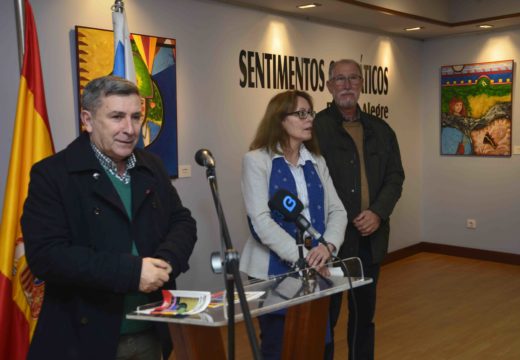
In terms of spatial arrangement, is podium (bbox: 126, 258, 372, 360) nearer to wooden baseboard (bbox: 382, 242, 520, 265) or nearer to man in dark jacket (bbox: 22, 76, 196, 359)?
man in dark jacket (bbox: 22, 76, 196, 359)

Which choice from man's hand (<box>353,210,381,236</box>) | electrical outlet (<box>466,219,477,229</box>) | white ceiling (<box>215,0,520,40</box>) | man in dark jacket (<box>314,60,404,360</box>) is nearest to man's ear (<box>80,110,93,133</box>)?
man in dark jacket (<box>314,60,404,360</box>)

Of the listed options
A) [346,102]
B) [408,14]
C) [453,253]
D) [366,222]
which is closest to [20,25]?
[346,102]

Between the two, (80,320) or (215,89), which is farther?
(215,89)

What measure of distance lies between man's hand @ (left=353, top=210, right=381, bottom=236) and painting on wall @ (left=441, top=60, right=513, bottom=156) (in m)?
3.81

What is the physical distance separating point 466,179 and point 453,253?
0.85 m

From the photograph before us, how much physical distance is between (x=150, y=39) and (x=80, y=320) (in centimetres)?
272

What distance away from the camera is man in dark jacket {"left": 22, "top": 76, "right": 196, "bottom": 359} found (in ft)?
Answer: 5.52

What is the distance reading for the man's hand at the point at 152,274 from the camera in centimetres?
170

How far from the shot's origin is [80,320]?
1752 millimetres

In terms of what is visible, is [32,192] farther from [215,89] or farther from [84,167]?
[215,89]

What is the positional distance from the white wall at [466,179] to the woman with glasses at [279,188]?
4.25 m

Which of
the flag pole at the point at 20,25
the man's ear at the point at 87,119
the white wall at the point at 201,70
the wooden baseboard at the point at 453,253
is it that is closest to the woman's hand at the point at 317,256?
the man's ear at the point at 87,119

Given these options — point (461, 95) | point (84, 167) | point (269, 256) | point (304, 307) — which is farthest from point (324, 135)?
point (461, 95)

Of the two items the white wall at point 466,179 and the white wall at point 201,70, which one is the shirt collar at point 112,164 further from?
the white wall at point 466,179
